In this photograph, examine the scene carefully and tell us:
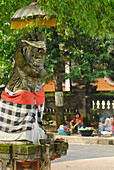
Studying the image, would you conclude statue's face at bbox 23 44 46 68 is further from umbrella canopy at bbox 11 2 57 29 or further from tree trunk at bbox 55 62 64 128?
tree trunk at bbox 55 62 64 128

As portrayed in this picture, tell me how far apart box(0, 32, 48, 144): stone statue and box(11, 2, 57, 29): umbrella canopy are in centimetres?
26

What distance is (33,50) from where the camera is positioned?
6.45 m

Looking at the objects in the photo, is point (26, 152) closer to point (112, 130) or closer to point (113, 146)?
point (113, 146)

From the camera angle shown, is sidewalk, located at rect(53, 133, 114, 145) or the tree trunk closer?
sidewalk, located at rect(53, 133, 114, 145)

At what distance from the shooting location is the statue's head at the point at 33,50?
253 inches

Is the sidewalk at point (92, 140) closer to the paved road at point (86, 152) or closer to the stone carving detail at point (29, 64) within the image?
the paved road at point (86, 152)

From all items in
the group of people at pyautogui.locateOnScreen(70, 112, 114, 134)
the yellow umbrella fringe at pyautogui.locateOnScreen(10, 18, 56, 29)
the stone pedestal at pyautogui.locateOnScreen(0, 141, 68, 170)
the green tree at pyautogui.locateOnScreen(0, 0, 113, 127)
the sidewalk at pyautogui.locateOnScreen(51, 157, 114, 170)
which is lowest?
the sidewalk at pyautogui.locateOnScreen(51, 157, 114, 170)

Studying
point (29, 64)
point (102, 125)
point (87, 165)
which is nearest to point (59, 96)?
point (102, 125)

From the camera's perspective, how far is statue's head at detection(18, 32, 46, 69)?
6.44 metres

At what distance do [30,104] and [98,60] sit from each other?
12.6 meters

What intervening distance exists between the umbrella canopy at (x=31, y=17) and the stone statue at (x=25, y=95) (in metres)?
0.26

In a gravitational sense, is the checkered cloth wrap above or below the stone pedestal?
above

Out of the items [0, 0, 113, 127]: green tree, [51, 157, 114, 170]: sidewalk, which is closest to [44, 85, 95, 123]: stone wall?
[0, 0, 113, 127]: green tree

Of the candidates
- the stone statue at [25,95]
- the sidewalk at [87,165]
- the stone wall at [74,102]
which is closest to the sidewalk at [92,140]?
the stone wall at [74,102]
